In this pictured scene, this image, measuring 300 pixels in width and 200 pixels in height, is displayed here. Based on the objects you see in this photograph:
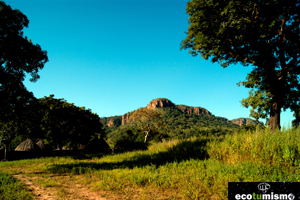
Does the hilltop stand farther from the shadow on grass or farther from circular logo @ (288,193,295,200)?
circular logo @ (288,193,295,200)

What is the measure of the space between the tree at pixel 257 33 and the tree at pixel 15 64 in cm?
1074

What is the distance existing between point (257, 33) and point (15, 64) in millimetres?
14845

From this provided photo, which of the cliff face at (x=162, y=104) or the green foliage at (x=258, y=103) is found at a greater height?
the cliff face at (x=162, y=104)

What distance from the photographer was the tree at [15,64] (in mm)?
8430

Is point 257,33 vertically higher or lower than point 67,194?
higher

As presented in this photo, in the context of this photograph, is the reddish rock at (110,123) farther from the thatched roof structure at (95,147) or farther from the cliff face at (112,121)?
the thatched roof structure at (95,147)

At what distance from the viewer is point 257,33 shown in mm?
9617

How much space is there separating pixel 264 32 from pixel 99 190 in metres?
12.4

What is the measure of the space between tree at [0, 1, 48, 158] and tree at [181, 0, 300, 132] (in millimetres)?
10741

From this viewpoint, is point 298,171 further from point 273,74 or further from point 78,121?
point 78,121

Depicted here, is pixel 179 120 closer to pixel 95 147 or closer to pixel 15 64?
pixel 95 147

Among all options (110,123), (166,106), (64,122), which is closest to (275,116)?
(64,122)

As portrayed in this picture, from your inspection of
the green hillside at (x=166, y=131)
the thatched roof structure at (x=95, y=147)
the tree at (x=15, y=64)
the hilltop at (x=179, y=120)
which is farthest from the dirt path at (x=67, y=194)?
the hilltop at (x=179, y=120)

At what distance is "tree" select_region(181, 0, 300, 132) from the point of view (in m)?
9.63
